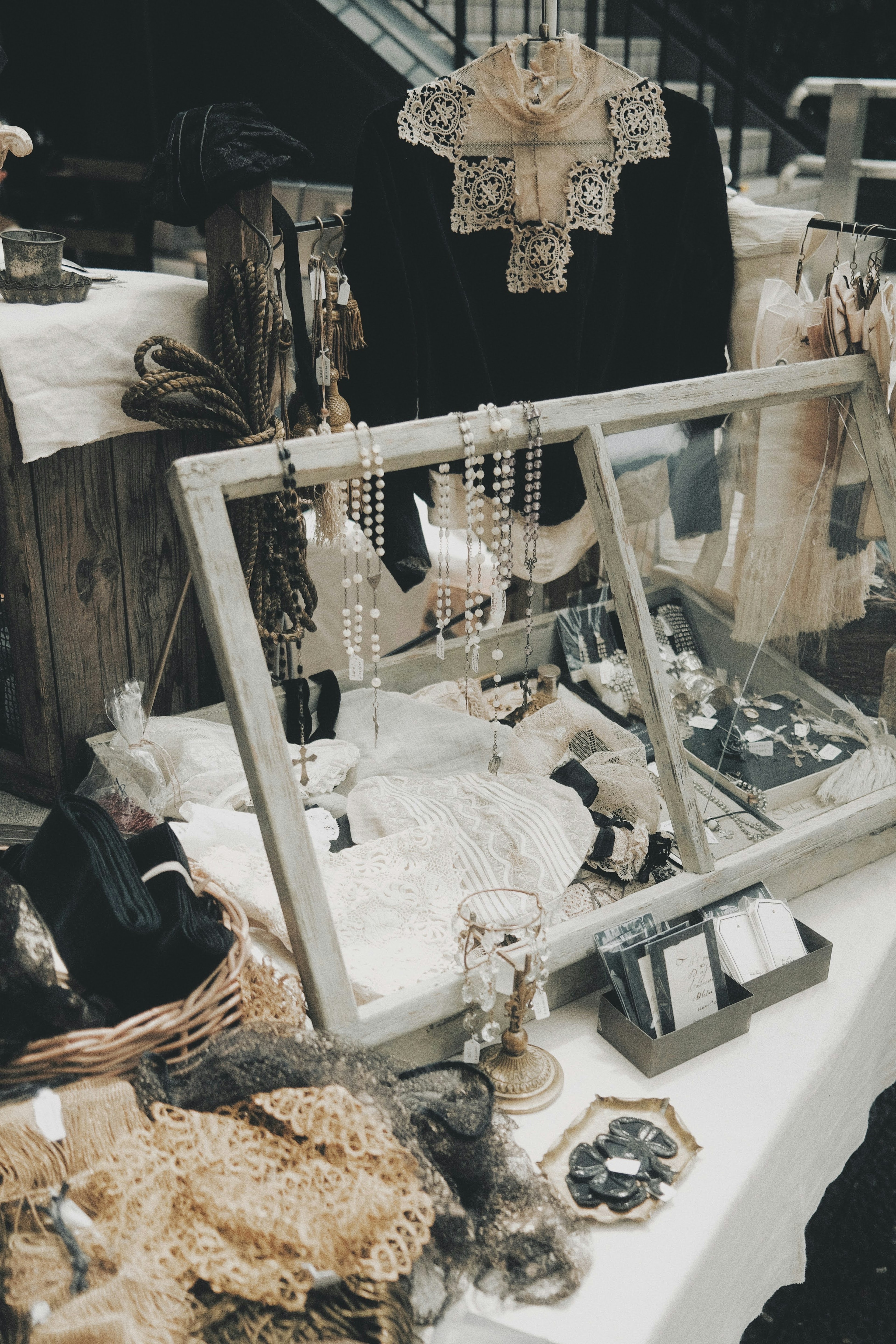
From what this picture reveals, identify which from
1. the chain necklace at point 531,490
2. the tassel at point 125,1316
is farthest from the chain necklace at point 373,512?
the tassel at point 125,1316

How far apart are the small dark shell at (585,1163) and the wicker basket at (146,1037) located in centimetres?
46

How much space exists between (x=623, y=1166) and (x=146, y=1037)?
606 millimetres

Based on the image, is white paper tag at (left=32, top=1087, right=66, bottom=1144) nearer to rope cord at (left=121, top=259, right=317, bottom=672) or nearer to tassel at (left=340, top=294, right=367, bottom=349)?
rope cord at (left=121, top=259, right=317, bottom=672)

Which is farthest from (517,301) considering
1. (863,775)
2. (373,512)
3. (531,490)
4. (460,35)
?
(460,35)

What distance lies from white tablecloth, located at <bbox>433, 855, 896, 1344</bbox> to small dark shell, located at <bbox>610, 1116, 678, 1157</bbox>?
0.04 meters

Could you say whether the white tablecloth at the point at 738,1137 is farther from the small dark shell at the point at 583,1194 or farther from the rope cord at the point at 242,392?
the rope cord at the point at 242,392

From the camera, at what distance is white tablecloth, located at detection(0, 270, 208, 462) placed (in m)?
2.00

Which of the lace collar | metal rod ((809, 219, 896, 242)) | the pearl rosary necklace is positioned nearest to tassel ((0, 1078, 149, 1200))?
the pearl rosary necklace

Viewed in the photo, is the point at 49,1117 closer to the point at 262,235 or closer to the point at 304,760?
the point at 304,760

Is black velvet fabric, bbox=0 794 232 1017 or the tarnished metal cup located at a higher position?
the tarnished metal cup

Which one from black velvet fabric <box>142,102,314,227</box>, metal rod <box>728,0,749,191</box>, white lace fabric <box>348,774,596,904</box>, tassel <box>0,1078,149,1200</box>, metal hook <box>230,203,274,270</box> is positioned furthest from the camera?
metal rod <box>728,0,749,191</box>

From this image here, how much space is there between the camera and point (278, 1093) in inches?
47.5

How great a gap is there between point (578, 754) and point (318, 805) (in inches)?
20.5

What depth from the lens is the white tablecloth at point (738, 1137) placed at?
4.09 feet
